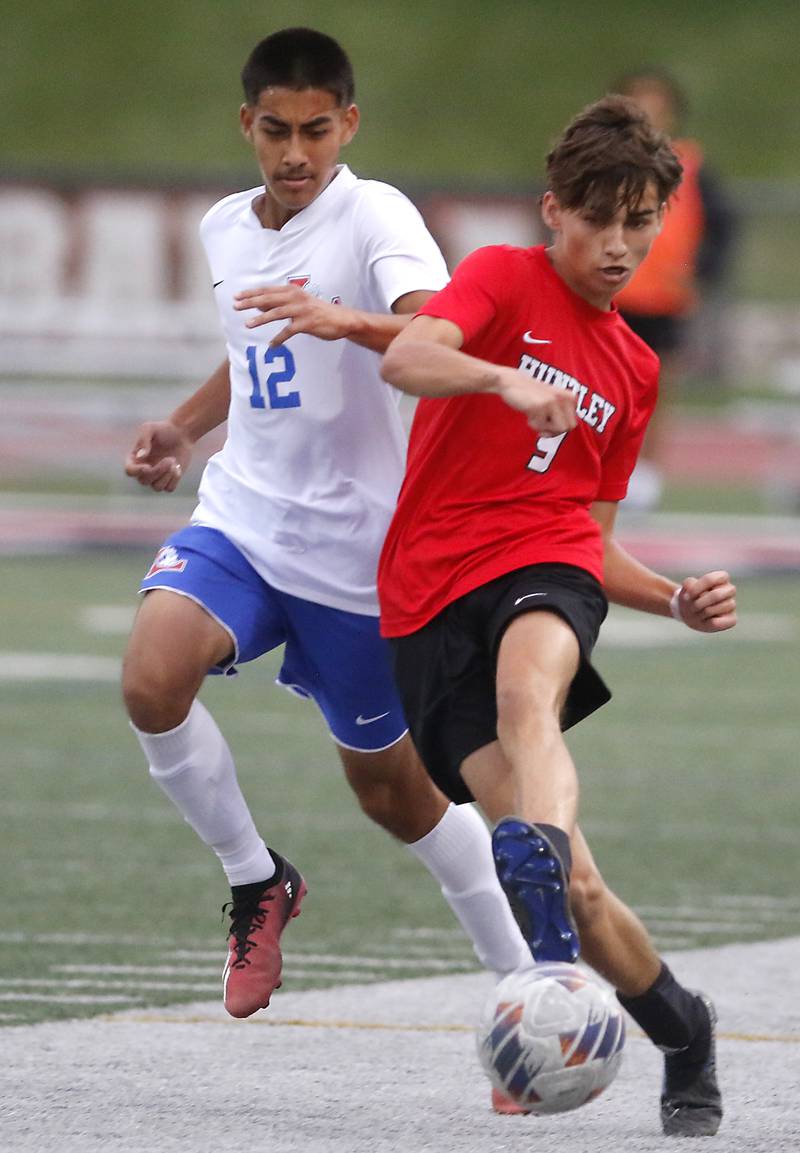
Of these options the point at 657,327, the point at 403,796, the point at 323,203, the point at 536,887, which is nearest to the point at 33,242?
the point at 657,327

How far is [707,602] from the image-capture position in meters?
5.21

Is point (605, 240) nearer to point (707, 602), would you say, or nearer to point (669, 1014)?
point (707, 602)

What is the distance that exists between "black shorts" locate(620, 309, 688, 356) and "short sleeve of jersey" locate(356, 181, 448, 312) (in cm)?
816

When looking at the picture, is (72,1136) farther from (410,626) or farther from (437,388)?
(437,388)

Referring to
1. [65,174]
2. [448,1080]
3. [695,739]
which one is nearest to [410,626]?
[448,1080]

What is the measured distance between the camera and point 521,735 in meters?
4.70

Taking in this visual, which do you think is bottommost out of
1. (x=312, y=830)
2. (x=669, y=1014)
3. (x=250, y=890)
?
(x=312, y=830)

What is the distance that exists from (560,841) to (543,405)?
78 centimetres

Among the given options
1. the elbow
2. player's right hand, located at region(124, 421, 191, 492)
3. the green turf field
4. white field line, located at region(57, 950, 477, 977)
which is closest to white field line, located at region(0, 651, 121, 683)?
the green turf field

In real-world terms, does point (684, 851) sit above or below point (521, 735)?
below

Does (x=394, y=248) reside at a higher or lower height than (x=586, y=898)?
higher

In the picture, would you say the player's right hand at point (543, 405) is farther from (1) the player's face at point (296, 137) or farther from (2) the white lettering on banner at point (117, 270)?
(2) the white lettering on banner at point (117, 270)

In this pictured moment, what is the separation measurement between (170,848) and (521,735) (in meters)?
4.09

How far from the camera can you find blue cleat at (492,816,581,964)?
4410mm
